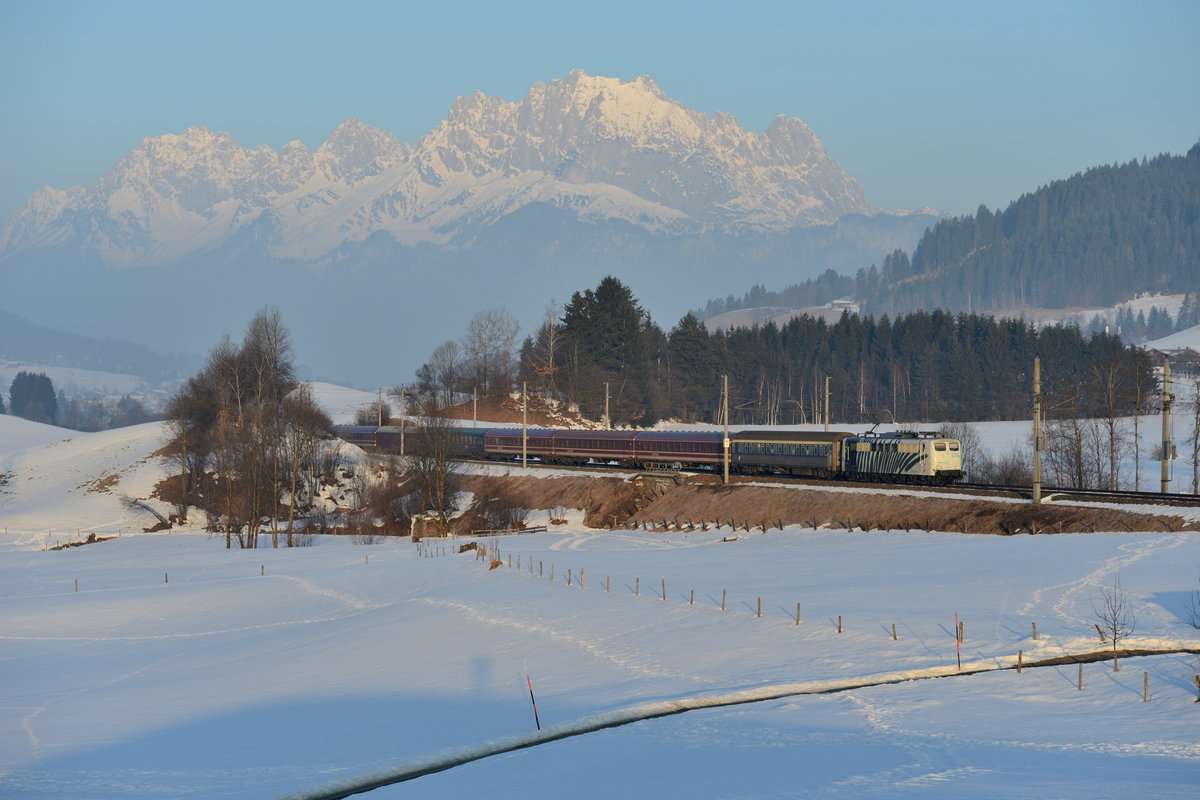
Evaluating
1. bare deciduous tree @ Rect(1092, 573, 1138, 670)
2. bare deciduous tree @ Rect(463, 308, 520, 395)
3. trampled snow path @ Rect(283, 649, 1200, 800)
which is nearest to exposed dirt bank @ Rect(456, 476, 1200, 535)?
bare deciduous tree @ Rect(1092, 573, 1138, 670)

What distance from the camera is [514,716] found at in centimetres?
3394

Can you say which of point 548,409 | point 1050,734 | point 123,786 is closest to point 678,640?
point 1050,734

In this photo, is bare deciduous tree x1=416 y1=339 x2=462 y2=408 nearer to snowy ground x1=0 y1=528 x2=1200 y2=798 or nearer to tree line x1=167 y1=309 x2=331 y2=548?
tree line x1=167 y1=309 x2=331 y2=548

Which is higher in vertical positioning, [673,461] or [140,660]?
[673,461]

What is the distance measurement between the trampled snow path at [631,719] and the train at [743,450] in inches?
1504

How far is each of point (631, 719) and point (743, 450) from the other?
57736 millimetres

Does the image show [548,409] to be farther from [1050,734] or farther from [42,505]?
[1050,734]

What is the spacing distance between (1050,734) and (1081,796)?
4674mm

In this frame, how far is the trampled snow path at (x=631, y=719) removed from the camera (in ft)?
95.0

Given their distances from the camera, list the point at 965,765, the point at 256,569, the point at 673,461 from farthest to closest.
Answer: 1. the point at 673,461
2. the point at 256,569
3. the point at 965,765

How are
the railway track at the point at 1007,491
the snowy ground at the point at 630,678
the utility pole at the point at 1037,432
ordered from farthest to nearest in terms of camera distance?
1. the railway track at the point at 1007,491
2. the utility pole at the point at 1037,432
3. the snowy ground at the point at 630,678

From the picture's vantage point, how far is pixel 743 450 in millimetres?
89000

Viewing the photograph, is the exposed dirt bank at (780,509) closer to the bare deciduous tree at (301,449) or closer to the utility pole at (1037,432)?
the utility pole at (1037,432)

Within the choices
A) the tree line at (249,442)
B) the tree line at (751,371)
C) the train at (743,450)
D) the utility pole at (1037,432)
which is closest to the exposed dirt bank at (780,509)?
the utility pole at (1037,432)
